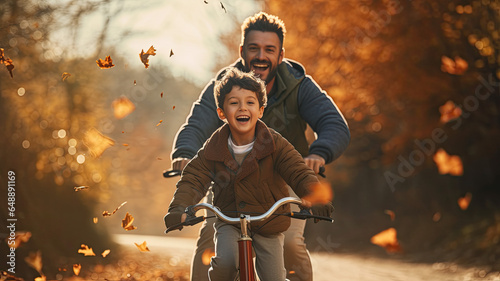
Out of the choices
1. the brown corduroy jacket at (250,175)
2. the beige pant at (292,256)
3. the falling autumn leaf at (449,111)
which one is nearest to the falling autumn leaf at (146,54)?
the beige pant at (292,256)

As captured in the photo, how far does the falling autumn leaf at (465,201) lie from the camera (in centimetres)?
1384

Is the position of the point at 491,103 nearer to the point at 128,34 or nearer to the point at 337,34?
the point at 337,34

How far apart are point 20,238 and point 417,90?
769cm

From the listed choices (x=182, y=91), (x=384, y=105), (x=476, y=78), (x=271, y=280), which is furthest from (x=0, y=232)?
(x=182, y=91)

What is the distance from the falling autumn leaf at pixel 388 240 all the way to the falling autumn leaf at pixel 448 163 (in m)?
2.06

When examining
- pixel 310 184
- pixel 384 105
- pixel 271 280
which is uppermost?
pixel 384 105

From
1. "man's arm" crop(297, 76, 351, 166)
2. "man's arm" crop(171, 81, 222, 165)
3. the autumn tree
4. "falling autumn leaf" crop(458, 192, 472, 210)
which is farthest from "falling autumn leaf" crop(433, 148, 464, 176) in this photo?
"man's arm" crop(171, 81, 222, 165)

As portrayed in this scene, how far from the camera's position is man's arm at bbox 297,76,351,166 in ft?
17.1

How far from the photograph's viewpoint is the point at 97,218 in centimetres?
1051

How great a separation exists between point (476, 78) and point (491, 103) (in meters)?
0.63

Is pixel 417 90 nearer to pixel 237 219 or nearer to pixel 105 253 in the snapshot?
pixel 105 253

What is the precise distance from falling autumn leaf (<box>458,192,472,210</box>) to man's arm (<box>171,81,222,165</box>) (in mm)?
9604

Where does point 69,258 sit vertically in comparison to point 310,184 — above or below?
above

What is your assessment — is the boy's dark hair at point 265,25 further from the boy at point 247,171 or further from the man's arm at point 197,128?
the boy at point 247,171
